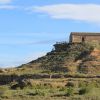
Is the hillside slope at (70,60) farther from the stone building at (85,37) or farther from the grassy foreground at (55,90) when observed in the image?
the grassy foreground at (55,90)

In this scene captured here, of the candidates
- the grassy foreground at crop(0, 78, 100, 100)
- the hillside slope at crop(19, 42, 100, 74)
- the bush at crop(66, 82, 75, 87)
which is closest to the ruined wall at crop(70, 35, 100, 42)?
the hillside slope at crop(19, 42, 100, 74)

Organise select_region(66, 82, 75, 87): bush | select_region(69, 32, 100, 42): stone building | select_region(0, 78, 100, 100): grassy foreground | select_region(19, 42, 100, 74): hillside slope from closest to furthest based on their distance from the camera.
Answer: select_region(0, 78, 100, 100): grassy foreground, select_region(66, 82, 75, 87): bush, select_region(19, 42, 100, 74): hillside slope, select_region(69, 32, 100, 42): stone building

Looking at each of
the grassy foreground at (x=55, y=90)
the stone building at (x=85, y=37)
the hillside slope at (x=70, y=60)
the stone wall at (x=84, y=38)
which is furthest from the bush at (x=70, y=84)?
the stone wall at (x=84, y=38)

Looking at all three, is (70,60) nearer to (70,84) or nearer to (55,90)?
(70,84)

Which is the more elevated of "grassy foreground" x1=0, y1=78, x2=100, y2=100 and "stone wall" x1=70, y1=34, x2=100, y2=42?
"stone wall" x1=70, y1=34, x2=100, y2=42

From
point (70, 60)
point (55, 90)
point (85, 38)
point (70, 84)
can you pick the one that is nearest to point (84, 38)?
point (85, 38)

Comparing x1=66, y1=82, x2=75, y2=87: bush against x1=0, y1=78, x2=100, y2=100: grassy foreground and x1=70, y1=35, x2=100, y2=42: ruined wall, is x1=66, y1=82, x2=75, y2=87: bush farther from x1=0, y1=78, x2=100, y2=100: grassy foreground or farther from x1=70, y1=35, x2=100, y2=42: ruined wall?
x1=70, y1=35, x2=100, y2=42: ruined wall

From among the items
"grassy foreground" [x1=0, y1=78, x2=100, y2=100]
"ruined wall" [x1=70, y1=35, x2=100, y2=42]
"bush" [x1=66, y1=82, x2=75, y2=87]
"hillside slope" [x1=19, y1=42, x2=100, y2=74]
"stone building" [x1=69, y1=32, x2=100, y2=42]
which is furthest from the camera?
"ruined wall" [x1=70, y1=35, x2=100, y2=42]

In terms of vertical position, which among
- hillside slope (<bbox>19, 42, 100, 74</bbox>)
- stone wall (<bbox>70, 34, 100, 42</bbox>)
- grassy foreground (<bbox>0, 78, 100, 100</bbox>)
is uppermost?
stone wall (<bbox>70, 34, 100, 42</bbox>)

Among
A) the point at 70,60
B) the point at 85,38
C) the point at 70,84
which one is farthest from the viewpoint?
the point at 85,38

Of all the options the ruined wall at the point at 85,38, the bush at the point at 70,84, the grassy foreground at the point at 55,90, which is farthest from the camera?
the ruined wall at the point at 85,38

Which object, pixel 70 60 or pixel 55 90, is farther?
pixel 70 60

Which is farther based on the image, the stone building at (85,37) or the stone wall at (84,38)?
the stone wall at (84,38)

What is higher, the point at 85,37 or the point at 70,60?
the point at 85,37
